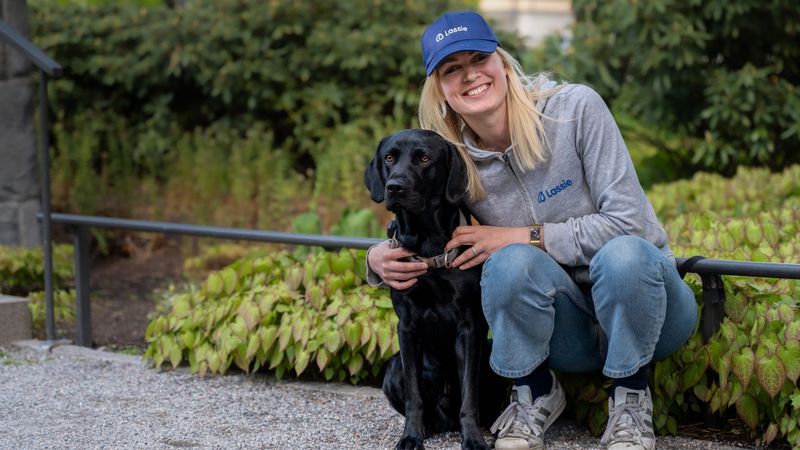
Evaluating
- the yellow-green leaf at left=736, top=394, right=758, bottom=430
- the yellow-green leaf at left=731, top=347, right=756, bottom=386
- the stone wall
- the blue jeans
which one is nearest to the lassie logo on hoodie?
the blue jeans

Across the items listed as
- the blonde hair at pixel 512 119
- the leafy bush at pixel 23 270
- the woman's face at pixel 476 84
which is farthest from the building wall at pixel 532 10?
the woman's face at pixel 476 84

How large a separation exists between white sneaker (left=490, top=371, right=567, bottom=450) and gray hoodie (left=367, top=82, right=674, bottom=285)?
1.56 feet

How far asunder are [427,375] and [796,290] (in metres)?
1.36

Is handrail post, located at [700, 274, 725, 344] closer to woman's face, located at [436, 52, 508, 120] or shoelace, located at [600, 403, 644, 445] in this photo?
shoelace, located at [600, 403, 644, 445]

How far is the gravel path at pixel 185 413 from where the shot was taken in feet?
11.9

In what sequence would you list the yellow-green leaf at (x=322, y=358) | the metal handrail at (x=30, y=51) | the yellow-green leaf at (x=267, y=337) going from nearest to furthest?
the yellow-green leaf at (x=322, y=358), the yellow-green leaf at (x=267, y=337), the metal handrail at (x=30, y=51)

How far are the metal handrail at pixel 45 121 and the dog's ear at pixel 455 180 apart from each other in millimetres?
2455

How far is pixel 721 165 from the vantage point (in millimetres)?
8039

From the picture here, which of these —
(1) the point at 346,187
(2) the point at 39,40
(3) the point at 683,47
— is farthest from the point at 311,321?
(2) the point at 39,40

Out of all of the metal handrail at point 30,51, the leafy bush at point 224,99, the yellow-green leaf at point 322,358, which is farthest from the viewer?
the leafy bush at point 224,99

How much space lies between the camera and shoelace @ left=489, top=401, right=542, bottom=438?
3381mm

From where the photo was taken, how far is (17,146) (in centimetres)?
719

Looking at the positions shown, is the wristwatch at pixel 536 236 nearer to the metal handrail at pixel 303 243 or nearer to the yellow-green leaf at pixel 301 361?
the metal handrail at pixel 303 243

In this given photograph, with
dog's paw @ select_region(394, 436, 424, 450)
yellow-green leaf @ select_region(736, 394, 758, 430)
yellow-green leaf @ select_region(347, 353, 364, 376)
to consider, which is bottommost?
dog's paw @ select_region(394, 436, 424, 450)
